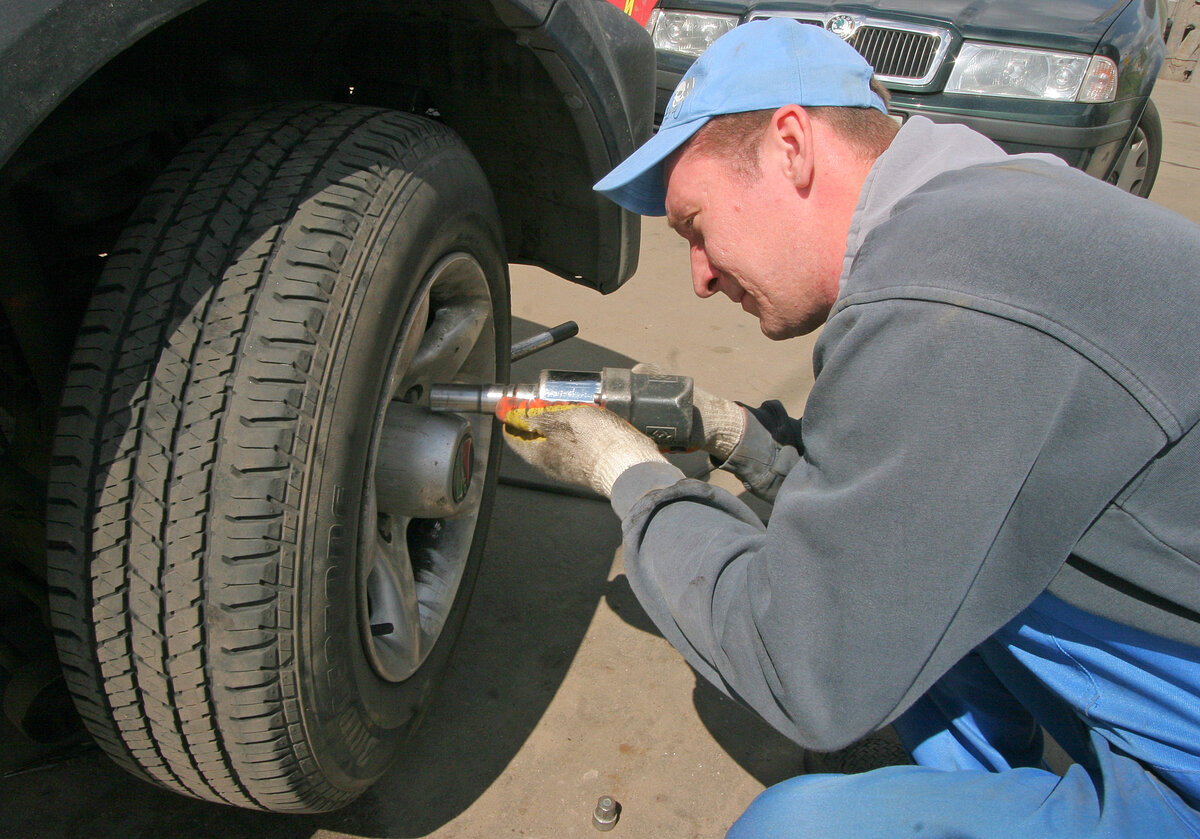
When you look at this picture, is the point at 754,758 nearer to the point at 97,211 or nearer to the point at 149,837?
the point at 149,837

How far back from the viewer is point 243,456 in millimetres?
1062

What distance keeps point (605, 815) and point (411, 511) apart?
25.4 inches

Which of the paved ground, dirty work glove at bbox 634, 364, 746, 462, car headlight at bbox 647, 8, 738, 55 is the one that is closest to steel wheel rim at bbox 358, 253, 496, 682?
the paved ground

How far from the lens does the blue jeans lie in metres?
1.08

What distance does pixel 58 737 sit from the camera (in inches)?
60.1

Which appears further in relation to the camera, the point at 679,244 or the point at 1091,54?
the point at 679,244

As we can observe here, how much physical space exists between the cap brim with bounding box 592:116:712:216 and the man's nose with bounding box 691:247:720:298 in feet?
0.45

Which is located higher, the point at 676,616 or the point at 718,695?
the point at 676,616

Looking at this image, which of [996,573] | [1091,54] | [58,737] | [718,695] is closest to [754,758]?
[718,695]

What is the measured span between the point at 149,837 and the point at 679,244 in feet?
11.9

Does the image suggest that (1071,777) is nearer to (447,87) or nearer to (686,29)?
(447,87)

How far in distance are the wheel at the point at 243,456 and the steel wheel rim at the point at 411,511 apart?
0.09 feet

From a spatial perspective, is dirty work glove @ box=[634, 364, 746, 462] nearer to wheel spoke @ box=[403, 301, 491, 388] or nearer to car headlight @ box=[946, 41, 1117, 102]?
wheel spoke @ box=[403, 301, 491, 388]

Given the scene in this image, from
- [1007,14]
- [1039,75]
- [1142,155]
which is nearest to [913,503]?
[1039,75]
